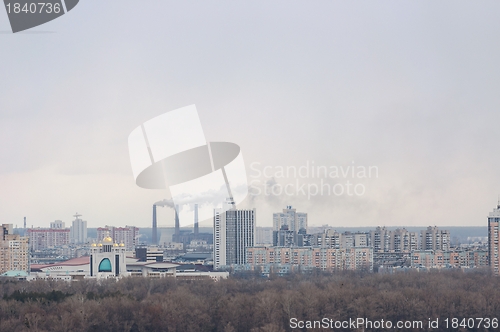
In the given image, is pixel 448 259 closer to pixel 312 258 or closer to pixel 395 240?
pixel 312 258

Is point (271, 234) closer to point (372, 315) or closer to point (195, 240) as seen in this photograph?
point (195, 240)

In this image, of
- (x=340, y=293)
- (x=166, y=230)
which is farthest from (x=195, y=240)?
(x=340, y=293)

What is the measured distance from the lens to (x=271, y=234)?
124 feet

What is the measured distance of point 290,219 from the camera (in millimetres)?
38125

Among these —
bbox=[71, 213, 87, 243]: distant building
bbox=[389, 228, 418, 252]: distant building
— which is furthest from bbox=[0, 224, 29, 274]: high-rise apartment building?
bbox=[71, 213, 87, 243]: distant building

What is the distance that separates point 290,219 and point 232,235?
29.4 feet

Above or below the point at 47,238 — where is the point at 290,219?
above

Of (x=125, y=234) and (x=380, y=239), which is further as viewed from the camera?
(x=125, y=234)

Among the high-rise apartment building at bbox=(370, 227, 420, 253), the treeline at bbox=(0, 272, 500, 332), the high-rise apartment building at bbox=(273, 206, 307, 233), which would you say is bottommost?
the treeline at bbox=(0, 272, 500, 332)

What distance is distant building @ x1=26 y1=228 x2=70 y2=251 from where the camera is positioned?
4638 centimetres

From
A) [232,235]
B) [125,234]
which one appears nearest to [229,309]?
[232,235]

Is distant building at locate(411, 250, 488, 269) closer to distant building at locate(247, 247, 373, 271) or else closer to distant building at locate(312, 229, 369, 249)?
distant building at locate(247, 247, 373, 271)

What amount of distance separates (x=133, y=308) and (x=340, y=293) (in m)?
3.42

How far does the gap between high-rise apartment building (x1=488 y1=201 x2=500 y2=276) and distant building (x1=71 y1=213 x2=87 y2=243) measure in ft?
103
